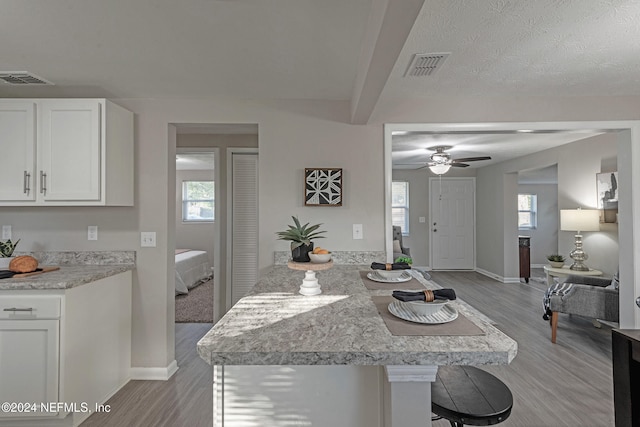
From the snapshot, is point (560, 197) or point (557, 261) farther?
point (560, 197)

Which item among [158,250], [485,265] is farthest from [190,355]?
[485,265]

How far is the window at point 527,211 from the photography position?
318 inches

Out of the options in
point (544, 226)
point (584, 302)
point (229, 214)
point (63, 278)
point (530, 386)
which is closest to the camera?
point (63, 278)

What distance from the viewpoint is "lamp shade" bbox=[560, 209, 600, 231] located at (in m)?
4.05

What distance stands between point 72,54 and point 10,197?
1141mm

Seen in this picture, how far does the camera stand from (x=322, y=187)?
8.83ft

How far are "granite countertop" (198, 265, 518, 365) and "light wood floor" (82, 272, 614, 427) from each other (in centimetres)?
132

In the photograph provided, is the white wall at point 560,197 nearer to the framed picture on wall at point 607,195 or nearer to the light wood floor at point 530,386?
the framed picture on wall at point 607,195

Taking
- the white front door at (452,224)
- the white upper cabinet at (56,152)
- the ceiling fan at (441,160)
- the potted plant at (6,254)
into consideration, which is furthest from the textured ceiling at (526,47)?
the white front door at (452,224)

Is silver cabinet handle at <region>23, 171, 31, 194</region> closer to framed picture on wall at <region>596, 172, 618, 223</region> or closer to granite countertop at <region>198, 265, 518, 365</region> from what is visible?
granite countertop at <region>198, 265, 518, 365</region>

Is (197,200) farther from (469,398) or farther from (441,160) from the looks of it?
(469,398)

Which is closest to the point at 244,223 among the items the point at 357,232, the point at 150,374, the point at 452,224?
→ the point at 357,232

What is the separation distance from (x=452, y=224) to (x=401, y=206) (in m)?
1.19

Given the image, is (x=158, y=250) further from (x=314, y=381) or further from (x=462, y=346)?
(x=462, y=346)
